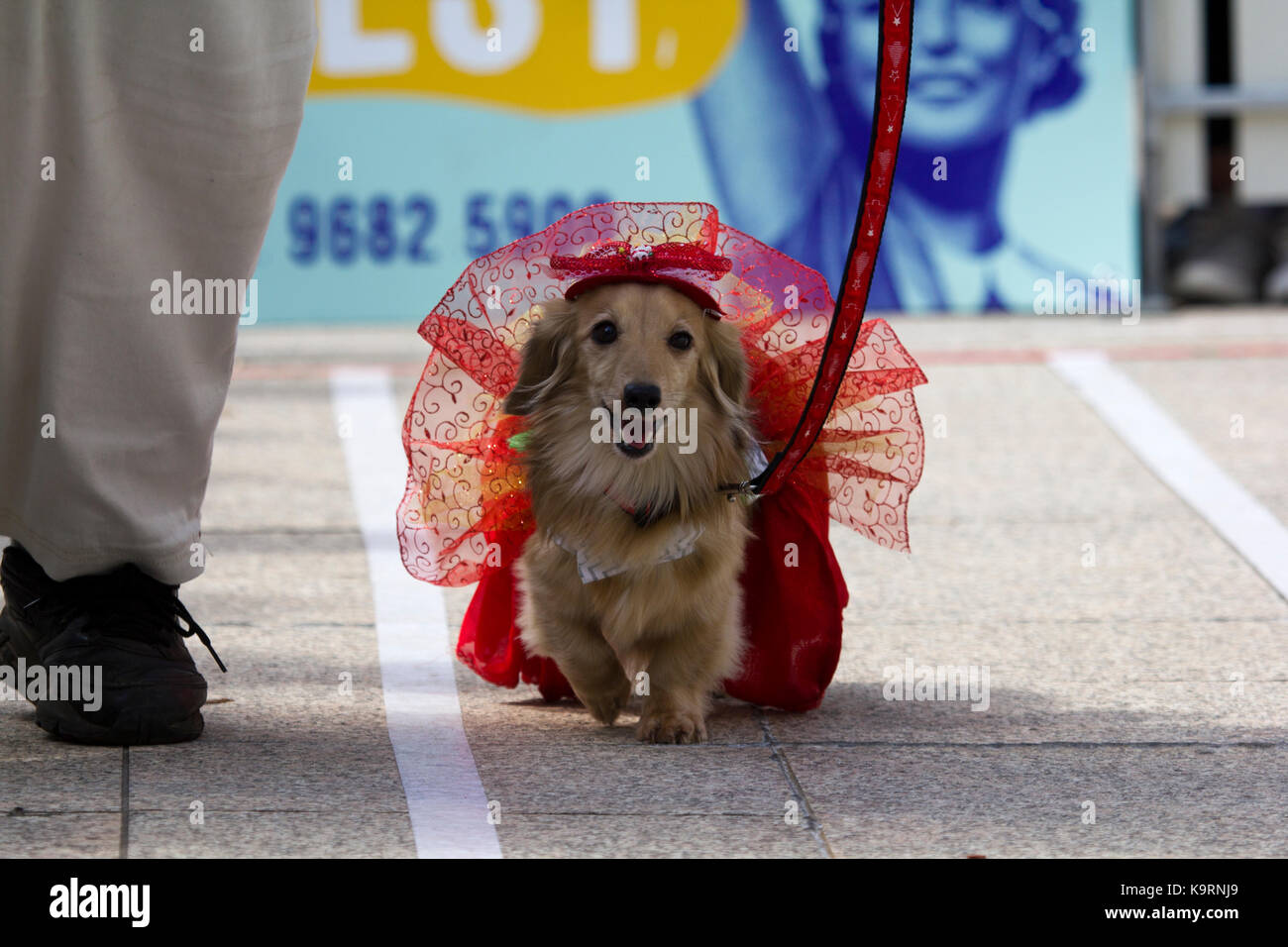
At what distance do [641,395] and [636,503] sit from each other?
0.22 m

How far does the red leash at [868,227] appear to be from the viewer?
2686 mm

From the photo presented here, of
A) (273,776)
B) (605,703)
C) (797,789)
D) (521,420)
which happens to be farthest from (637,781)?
(521,420)

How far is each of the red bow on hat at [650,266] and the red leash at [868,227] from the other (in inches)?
14.5

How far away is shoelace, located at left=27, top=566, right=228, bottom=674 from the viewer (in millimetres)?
3240

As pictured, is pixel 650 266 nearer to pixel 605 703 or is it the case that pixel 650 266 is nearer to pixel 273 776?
pixel 605 703

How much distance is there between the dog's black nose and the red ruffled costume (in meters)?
0.26

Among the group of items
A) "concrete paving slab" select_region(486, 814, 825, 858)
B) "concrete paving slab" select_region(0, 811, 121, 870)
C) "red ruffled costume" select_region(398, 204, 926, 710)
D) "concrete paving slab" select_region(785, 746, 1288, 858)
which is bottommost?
"concrete paving slab" select_region(785, 746, 1288, 858)

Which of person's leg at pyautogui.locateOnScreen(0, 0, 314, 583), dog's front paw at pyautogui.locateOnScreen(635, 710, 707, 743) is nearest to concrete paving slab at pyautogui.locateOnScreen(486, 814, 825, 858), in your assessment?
dog's front paw at pyautogui.locateOnScreen(635, 710, 707, 743)

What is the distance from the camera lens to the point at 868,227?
2.89 metres

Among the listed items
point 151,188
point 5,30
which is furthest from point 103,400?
point 5,30

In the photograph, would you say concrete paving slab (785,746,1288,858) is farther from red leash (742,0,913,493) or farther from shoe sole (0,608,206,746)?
shoe sole (0,608,206,746)

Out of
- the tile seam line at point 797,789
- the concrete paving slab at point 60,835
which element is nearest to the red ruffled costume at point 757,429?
the tile seam line at point 797,789

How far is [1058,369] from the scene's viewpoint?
24.3 feet
